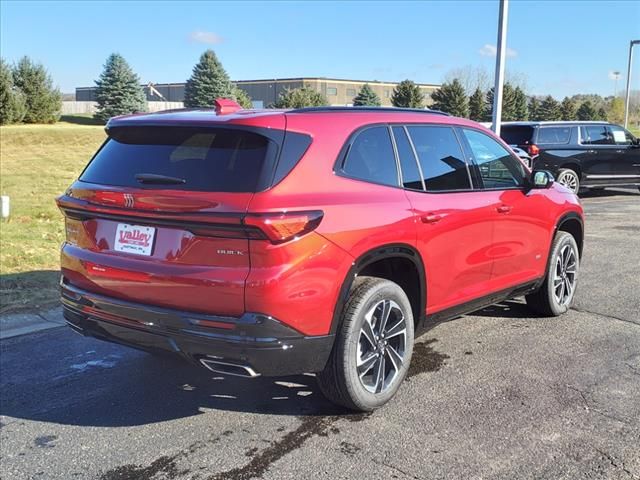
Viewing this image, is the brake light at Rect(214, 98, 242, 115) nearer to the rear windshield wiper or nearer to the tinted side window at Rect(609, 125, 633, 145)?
the rear windshield wiper

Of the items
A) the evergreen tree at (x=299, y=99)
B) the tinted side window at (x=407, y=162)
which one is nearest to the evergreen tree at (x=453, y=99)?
the evergreen tree at (x=299, y=99)

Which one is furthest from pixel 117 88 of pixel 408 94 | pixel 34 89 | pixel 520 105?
pixel 520 105

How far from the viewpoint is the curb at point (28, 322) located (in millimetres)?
5324

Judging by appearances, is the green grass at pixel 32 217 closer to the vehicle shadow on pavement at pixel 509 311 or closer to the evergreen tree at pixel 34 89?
the vehicle shadow on pavement at pixel 509 311

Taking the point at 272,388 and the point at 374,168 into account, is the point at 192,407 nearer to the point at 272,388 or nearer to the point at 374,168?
the point at 272,388

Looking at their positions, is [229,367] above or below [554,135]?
below

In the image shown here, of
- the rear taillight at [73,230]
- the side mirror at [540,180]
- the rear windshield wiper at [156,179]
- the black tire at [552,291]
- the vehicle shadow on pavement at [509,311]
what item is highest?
the rear windshield wiper at [156,179]

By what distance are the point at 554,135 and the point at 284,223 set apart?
13772 mm

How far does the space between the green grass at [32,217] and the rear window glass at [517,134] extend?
10863 millimetres

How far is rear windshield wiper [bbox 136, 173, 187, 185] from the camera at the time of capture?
3.27 metres

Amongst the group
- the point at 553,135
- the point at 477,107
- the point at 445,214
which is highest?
the point at 477,107

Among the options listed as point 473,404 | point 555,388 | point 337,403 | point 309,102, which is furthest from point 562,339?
point 309,102

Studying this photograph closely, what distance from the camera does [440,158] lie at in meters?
4.29

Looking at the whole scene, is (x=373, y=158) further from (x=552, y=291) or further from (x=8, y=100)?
(x=8, y=100)
